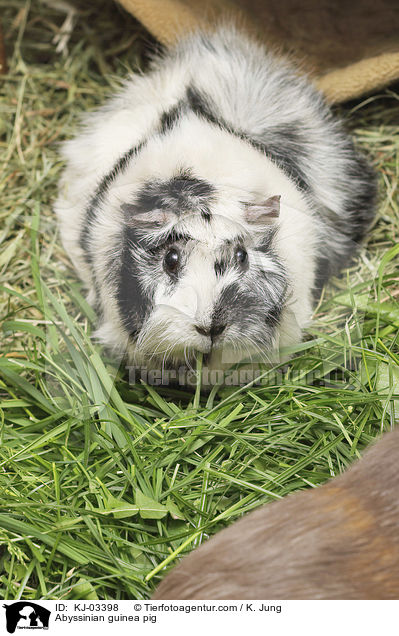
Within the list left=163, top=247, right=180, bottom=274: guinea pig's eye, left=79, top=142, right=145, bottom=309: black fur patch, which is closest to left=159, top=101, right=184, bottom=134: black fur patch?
left=79, top=142, right=145, bottom=309: black fur patch

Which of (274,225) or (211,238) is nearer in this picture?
(211,238)

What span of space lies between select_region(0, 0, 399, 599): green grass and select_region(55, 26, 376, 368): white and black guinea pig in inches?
6.1

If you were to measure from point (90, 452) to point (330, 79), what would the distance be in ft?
8.19

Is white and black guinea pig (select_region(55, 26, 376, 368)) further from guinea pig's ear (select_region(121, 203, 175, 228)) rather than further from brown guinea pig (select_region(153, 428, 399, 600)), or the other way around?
brown guinea pig (select_region(153, 428, 399, 600))

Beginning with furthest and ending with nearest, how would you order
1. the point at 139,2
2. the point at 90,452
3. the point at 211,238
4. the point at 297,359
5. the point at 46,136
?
1. the point at 46,136
2. the point at 139,2
3. the point at 297,359
4. the point at 90,452
5. the point at 211,238

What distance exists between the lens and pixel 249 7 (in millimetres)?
3955

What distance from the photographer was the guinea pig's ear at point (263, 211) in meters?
2.33

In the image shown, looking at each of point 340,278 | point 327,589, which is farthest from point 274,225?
point 327,589

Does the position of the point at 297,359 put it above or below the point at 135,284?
below

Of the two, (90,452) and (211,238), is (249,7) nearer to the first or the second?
(211,238)

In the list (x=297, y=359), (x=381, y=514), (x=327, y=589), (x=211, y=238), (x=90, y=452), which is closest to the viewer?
(x=327, y=589)

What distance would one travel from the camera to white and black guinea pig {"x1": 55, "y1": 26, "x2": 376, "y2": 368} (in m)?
2.25

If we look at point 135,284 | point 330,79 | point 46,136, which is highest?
point 330,79
